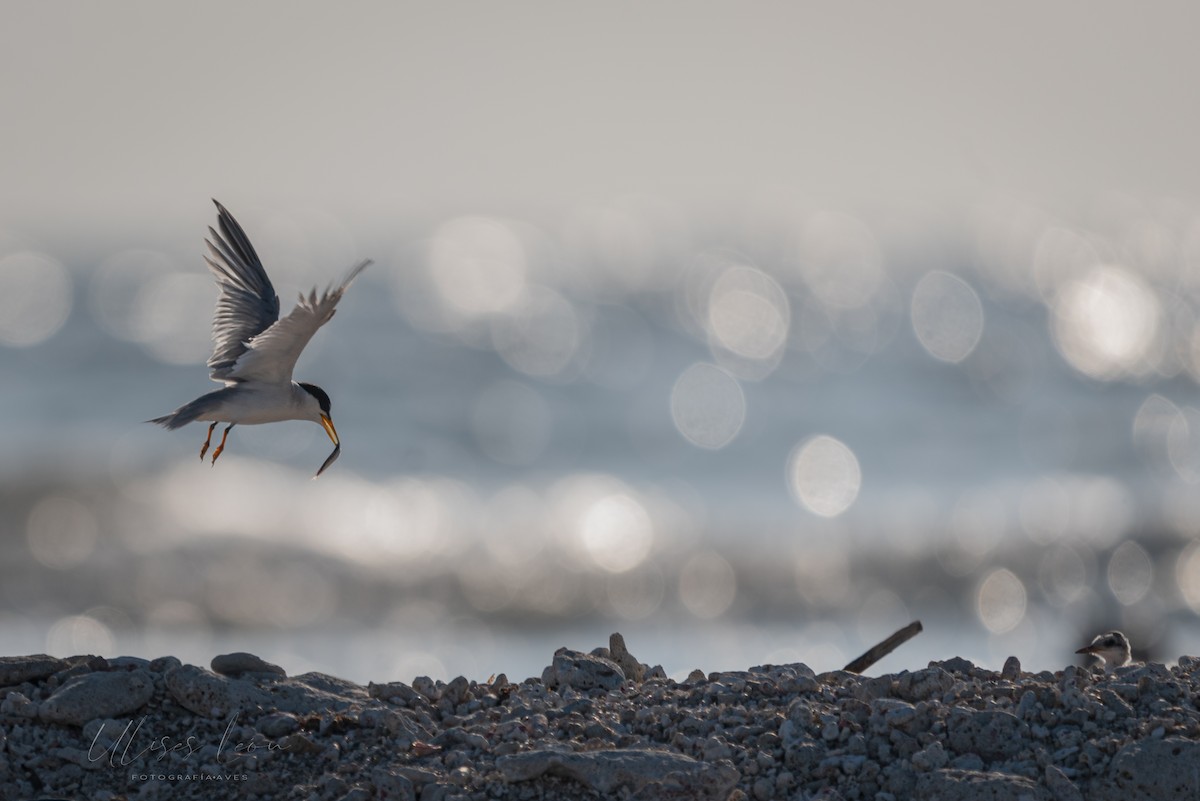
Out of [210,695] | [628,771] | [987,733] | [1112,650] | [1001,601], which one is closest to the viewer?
[628,771]

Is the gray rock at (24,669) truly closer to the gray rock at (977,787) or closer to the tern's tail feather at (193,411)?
the tern's tail feather at (193,411)

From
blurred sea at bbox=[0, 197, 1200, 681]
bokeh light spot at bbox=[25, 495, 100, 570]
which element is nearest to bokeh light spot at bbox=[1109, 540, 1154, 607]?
blurred sea at bbox=[0, 197, 1200, 681]

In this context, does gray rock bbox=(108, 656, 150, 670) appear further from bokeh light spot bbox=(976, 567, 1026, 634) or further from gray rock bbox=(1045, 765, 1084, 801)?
bokeh light spot bbox=(976, 567, 1026, 634)

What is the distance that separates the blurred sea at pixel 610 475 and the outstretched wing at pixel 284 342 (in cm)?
678

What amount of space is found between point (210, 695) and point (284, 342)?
2.57m

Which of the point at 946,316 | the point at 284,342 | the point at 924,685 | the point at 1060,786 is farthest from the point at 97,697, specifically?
the point at 946,316

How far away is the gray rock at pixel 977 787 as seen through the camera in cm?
511

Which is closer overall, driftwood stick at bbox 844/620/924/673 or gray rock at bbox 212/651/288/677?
gray rock at bbox 212/651/288/677

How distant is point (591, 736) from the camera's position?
5758 mm

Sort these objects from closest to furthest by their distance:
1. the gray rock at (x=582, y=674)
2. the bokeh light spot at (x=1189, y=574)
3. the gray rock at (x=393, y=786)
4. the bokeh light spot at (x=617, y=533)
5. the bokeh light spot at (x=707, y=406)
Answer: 1. the gray rock at (x=393, y=786)
2. the gray rock at (x=582, y=674)
3. the bokeh light spot at (x=1189, y=574)
4. the bokeh light spot at (x=617, y=533)
5. the bokeh light spot at (x=707, y=406)

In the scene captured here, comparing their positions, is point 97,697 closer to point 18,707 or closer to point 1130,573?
point 18,707

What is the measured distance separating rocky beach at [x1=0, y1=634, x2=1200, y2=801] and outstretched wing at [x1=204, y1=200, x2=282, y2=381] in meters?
2.90

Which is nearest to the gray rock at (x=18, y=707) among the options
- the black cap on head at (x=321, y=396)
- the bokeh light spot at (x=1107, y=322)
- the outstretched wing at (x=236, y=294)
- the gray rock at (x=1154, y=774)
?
the black cap on head at (x=321, y=396)

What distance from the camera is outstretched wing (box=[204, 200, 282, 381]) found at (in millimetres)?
8891
